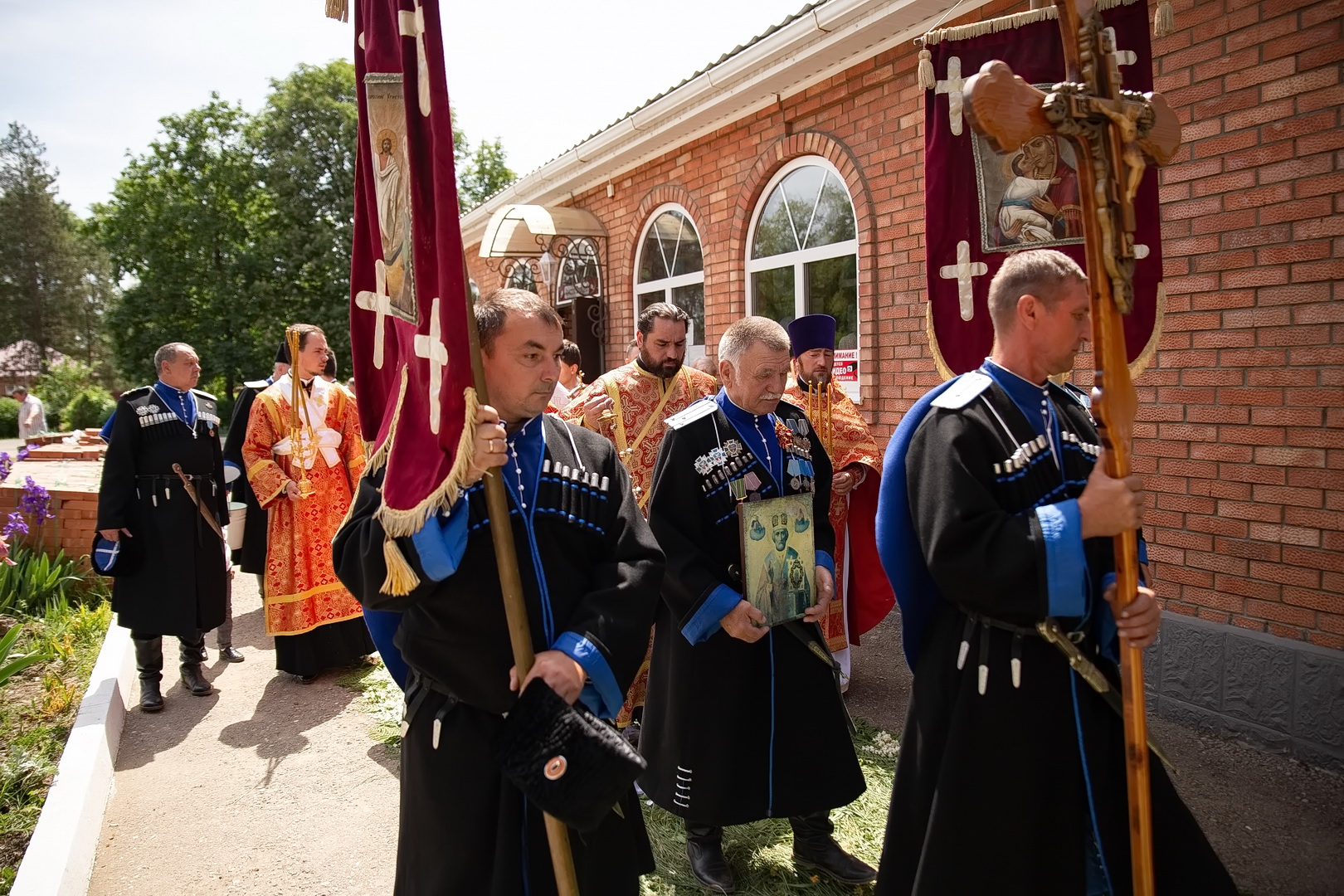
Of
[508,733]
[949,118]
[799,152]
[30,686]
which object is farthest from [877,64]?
[30,686]

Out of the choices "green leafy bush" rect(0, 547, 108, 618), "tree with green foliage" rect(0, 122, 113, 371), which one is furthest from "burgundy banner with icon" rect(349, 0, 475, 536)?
"tree with green foliage" rect(0, 122, 113, 371)

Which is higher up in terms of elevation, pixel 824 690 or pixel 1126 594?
pixel 1126 594

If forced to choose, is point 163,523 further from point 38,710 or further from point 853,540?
point 853,540

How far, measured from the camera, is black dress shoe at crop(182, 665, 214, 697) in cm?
575

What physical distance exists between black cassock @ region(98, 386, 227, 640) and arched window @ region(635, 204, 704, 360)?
4642 mm

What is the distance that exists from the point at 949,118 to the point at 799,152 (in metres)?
4.22

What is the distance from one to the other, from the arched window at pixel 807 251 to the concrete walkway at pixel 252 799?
174 inches

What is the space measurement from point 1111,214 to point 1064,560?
0.79 m

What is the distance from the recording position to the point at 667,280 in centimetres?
974

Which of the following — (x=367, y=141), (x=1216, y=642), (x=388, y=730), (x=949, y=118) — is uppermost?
(x=949, y=118)

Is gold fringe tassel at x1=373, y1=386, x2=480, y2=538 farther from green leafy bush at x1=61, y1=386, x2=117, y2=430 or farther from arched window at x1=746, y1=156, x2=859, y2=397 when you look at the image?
green leafy bush at x1=61, y1=386, x2=117, y2=430

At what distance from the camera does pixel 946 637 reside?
236 centimetres

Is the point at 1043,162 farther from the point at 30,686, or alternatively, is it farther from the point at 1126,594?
the point at 30,686

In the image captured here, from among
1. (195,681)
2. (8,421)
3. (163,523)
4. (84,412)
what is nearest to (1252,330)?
(163,523)
